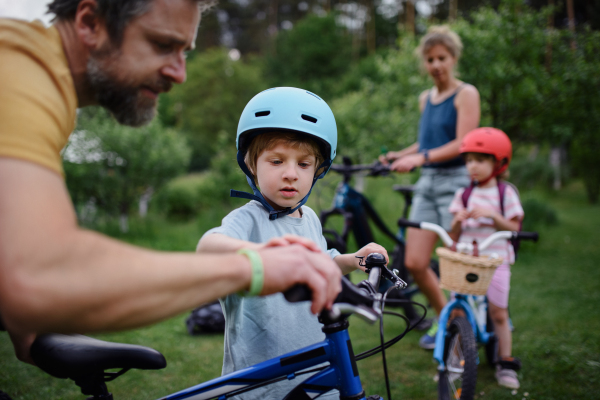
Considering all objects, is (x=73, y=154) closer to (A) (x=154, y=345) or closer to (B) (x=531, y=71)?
(A) (x=154, y=345)

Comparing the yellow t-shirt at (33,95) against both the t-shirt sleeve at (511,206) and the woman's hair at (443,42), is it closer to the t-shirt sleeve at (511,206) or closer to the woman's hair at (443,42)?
the t-shirt sleeve at (511,206)

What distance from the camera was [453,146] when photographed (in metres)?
3.63

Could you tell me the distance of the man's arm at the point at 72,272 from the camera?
0.85 metres

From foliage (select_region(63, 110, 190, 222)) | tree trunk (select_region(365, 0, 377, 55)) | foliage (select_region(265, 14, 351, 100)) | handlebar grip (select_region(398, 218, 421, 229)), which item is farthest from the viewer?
tree trunk (select_region(365, 0, 377, 55))

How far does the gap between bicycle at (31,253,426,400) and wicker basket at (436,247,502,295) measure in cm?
151

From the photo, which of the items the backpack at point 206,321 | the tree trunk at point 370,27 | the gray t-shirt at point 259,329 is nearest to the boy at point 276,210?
the gray t-shirt at point 259,329

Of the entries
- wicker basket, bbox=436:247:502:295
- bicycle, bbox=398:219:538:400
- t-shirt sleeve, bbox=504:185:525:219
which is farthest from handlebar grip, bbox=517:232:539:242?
A: t-shirt sleeve, bbox=504:185:525:219

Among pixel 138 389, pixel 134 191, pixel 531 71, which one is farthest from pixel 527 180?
pixel 138 389

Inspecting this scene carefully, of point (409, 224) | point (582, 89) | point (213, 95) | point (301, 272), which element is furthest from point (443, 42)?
point (213, 95)

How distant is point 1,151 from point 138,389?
A: 3142mm

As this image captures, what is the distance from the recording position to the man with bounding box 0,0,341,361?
0.86 metres

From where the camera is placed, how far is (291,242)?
1.19 m

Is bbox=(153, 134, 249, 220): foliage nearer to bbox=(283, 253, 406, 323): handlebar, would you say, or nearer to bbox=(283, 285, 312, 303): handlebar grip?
bbox=(283, 253, 406, 323): handlebar

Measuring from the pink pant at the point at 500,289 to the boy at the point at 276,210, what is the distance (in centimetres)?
197
